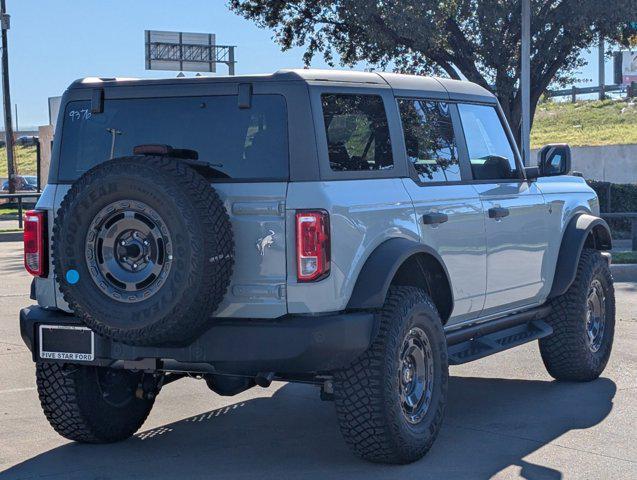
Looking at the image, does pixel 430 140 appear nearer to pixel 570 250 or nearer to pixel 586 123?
pixel 570 250

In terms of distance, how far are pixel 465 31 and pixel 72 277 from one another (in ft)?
78.5

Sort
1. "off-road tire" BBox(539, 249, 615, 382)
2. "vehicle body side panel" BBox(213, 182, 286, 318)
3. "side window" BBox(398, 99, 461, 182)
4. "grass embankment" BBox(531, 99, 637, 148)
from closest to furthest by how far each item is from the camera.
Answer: "vehicle body side panel" BBox(213, 182, 286, 318) → "side window" BBox(398, 99, 461, 182) → "off-road tire" BBox(539, 249, 615, 382) → "grass embankment" BBox(531, 99, 637, 148)

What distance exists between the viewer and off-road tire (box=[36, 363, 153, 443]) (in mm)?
6355

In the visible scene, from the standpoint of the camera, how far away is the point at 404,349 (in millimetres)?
6121

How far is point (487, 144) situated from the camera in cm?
770

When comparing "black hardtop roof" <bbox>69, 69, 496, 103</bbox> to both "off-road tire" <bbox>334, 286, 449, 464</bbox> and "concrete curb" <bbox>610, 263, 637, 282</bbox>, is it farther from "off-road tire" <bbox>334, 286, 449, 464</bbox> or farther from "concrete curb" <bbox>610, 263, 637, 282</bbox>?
"concrete curb" <bbox>610, 263, 637, 282</bbox>

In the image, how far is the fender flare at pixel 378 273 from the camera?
5.76 metres

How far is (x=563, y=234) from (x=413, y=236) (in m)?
2.35

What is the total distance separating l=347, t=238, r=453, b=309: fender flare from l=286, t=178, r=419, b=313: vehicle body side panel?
0.03 m

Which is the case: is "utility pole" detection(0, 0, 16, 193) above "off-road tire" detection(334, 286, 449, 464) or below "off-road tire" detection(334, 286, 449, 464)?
above

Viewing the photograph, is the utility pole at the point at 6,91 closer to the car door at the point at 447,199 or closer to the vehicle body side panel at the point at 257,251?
the car door at the point at 447,199

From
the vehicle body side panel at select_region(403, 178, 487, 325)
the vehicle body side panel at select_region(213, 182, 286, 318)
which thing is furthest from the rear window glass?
the vehicle body side panel at select_region(403, 178, 487, 325)

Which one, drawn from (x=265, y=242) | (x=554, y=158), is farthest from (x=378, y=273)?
(x=554, y=158)

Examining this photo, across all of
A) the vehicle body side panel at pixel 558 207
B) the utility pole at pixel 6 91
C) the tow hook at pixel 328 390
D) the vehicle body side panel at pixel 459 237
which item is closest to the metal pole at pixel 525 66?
the vehicle body side panel at pixel 558 207
